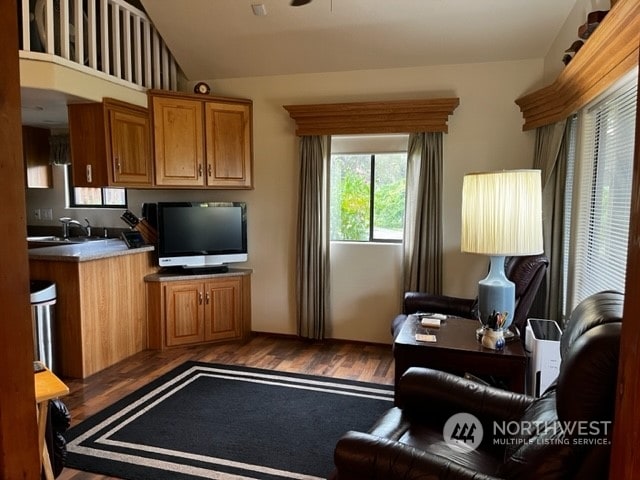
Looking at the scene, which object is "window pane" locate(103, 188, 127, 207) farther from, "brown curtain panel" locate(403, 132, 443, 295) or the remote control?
the remote control

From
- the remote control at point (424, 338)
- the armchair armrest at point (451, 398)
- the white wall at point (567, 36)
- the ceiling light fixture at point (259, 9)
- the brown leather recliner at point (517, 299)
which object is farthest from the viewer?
the ceiling light fixture at point (259, 9)

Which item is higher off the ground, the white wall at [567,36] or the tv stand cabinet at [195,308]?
the white wall at [567,36]

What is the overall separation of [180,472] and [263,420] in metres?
0.66

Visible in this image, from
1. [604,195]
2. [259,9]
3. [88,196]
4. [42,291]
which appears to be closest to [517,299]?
[604,195]

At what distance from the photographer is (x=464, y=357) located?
229 centimetres

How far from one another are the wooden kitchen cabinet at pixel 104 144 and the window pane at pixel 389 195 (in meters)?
2.19

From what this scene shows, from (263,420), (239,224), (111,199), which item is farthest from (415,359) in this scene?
(111,199)

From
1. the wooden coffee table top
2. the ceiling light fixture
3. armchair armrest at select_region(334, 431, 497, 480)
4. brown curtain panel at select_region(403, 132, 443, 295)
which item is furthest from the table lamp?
the ceiling light fixture

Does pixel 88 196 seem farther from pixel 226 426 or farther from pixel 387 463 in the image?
pixel 387 463

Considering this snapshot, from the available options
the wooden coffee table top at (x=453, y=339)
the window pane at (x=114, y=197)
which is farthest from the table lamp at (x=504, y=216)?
the window pane at (x=114, y=197)

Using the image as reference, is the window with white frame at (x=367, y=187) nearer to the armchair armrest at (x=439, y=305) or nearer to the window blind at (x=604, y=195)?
the armchair armrest at (x=439, y=305)

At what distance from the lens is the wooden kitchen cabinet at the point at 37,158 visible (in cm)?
539

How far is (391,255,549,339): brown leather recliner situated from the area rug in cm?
69

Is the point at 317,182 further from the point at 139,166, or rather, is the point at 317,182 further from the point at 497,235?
the point at 497,235
